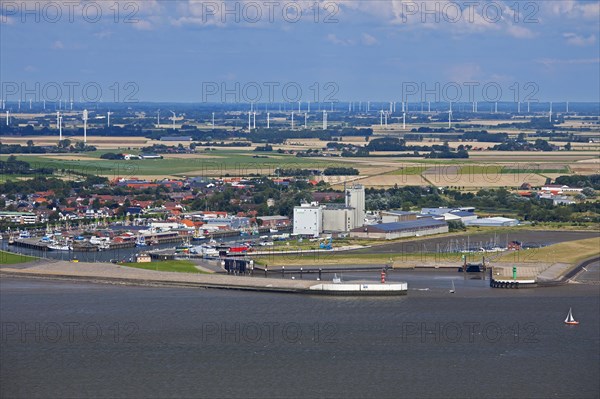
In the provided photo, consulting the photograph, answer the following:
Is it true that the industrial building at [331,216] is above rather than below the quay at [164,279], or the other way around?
above

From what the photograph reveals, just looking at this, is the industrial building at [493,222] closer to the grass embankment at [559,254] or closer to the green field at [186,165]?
the grass embankment at [559,254]

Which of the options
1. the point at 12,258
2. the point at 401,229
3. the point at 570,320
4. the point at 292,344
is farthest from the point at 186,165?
the point at 292,344

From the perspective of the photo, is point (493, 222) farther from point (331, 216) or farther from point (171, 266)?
point (171, 266)

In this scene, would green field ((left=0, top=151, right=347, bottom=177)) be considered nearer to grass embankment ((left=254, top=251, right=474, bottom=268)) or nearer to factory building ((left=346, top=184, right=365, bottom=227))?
factory building ((left=346, top=184, right=365, bottom=227))

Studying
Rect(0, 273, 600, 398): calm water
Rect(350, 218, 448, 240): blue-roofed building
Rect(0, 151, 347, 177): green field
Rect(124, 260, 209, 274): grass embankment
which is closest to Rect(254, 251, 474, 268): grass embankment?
Rect(124, 260, 209, 274): grass embankment

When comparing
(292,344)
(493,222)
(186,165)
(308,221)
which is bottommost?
(292,344)

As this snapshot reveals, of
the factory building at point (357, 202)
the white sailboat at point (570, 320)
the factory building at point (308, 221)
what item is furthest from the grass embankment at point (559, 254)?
the white sailboat at point (570, 320)
